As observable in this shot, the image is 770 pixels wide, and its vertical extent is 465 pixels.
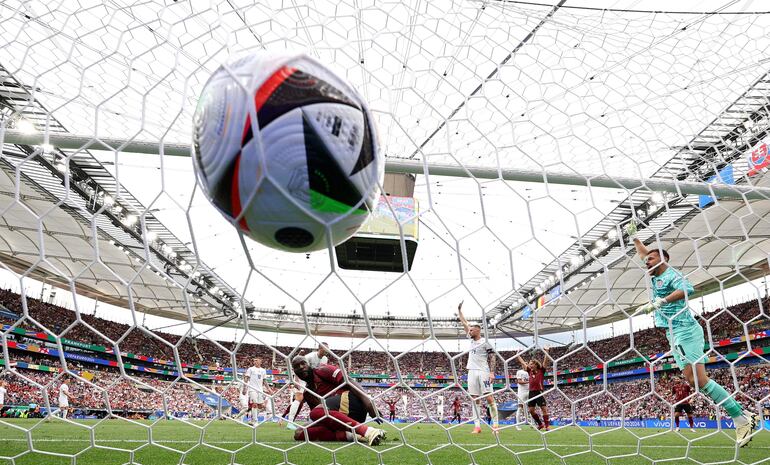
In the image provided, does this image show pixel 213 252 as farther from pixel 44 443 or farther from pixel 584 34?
pixel 584 34

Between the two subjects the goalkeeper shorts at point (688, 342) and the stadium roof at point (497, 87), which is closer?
the goalkeeper shorts at point (688, 342)

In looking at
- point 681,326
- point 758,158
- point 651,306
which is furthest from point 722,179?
point 651,306

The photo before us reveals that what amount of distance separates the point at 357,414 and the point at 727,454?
291 cm

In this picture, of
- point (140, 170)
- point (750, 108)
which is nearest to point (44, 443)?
point (140, 170)

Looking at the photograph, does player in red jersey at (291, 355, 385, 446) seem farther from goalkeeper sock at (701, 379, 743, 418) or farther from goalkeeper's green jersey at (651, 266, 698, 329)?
goalkeeper sock at (701, 379, 743, 418)

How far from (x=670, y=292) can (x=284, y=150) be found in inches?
121

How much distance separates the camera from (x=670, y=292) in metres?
3.53

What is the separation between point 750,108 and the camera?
5203 millimetres

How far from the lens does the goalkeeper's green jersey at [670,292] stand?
3.33 metres

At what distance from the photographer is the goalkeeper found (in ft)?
10.7

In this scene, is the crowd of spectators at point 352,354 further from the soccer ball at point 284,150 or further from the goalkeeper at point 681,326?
the soccer ball at point 284,150

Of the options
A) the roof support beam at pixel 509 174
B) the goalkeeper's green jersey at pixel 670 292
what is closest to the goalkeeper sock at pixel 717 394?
the goalkeeper's green jersey at pixel 670 292

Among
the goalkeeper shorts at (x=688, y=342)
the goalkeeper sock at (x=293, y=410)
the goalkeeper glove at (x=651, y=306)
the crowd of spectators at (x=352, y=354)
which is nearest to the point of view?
the goalkeeper glove at (x=651, y=306)

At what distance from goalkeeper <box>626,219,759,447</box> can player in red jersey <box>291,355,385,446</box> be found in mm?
2138
